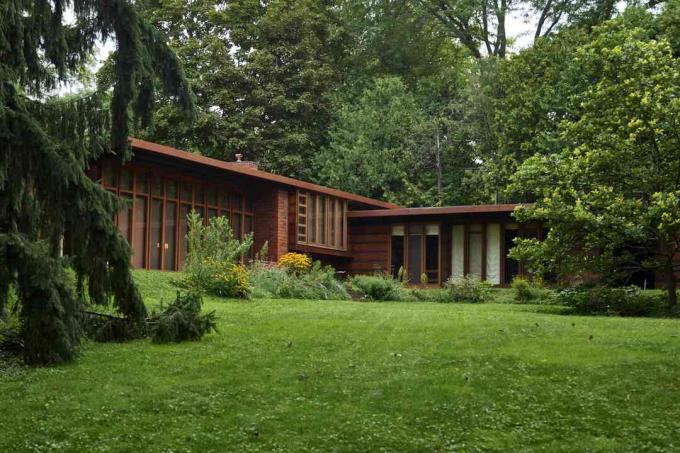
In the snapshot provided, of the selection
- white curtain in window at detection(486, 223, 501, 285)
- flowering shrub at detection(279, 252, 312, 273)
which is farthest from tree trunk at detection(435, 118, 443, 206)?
flowering shrub at detection(279, 252, 312, 273)

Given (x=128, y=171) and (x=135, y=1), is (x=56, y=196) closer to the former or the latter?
(x=135, y=1)

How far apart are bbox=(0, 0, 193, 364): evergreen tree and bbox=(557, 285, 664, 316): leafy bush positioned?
30.0ft

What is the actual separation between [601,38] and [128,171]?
473 inches

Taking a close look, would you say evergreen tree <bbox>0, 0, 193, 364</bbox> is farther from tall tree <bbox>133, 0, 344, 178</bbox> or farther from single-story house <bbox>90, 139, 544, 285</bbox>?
tall tree <bbox>133, 0, 344, 178</bbox>

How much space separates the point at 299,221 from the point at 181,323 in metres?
14.5

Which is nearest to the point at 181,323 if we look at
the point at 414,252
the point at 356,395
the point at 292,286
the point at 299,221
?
the point at 356,395

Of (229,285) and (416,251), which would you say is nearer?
(229,285)

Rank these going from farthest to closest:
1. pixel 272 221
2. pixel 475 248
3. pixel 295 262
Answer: pixel 475 248 → pixel 272 221 → pixel 295 262

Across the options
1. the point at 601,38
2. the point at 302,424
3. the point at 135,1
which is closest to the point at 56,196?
the point at 135,1

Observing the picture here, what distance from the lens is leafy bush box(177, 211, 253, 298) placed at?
51.1 feet

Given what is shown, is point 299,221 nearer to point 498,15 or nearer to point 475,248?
point 475,248

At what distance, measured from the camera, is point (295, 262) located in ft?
69.3

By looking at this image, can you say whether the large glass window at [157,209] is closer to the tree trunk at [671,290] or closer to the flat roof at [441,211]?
the flat roof at [441,211]

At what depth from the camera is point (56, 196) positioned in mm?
7676
